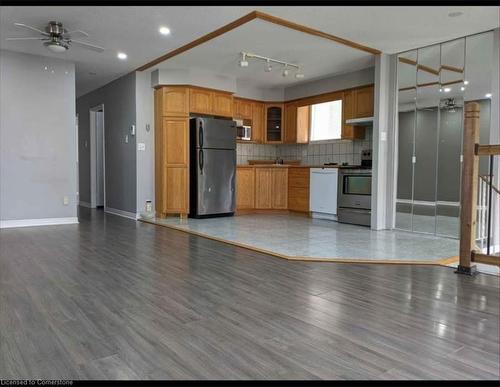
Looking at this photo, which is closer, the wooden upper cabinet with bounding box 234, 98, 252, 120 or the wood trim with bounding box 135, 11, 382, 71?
the wood trim with bounding box 135, 11, 382, 71

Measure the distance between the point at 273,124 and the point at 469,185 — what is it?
5.21 metres

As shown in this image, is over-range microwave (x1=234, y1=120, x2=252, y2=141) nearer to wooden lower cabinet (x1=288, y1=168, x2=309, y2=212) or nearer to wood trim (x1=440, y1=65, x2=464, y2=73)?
wooden lower cabinet (x1=288, y1=168, x2=309, y2=212)

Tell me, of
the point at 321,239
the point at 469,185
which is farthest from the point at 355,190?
the point at 469,185

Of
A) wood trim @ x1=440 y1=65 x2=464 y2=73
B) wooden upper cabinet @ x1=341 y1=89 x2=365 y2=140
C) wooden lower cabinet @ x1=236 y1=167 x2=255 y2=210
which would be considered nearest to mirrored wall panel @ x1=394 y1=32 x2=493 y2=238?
wood trim @ x1=440 y1=65 x2=464 y2=73

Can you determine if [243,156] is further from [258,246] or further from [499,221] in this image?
[499,221]

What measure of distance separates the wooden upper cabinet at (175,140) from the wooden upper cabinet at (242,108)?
1.38 metres

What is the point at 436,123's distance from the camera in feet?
16.8

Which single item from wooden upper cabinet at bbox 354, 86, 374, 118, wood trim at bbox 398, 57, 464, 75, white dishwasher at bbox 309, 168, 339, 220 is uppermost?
wood trim at bbox 398, 57, 464, 75

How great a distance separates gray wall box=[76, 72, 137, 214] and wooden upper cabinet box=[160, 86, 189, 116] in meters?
0.59

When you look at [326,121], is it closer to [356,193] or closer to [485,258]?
[356,193]

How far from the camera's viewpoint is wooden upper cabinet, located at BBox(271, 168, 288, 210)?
7.54 metres

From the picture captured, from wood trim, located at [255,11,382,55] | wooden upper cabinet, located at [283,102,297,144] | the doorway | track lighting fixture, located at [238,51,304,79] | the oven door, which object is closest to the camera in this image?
wood trim, located at [255,11,382,55]

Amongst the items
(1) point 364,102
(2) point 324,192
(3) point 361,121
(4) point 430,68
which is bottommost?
(2) point 324,192
